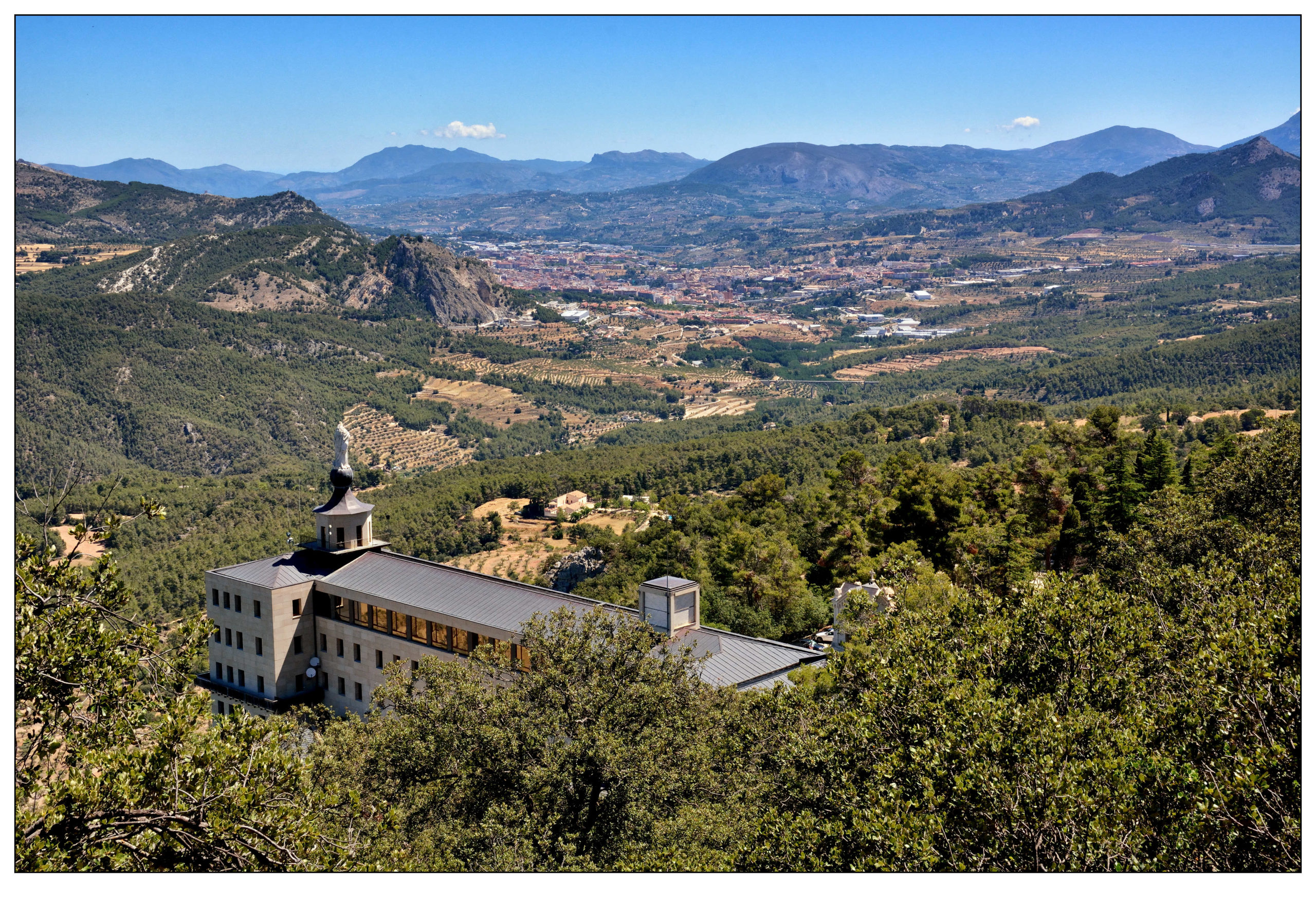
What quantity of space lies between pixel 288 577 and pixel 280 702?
3.64 meters

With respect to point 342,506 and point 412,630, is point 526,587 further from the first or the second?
point 342,506

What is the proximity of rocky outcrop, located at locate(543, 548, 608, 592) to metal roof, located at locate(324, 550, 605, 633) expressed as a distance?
82.1 ft

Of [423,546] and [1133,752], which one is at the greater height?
[1133,752]

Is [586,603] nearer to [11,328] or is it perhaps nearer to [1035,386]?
[11,328]

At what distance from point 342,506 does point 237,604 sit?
4366 mm

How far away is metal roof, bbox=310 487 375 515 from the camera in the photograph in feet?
106

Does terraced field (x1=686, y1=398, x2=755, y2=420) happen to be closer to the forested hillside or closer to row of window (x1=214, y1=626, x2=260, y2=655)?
row of window (x1=214, y1=626, x2=260, y2=655)

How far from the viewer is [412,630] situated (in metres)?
28.8

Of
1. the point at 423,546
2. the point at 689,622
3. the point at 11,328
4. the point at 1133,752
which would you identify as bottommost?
the point at 423,546

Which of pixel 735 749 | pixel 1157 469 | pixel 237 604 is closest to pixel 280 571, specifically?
pixel 237 604

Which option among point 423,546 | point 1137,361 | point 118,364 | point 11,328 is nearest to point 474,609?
point 11,328

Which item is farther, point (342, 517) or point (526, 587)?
point (342, 517)

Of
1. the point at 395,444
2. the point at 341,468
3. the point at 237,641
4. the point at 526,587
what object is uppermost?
the point at 341,468

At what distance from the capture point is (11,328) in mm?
12703
